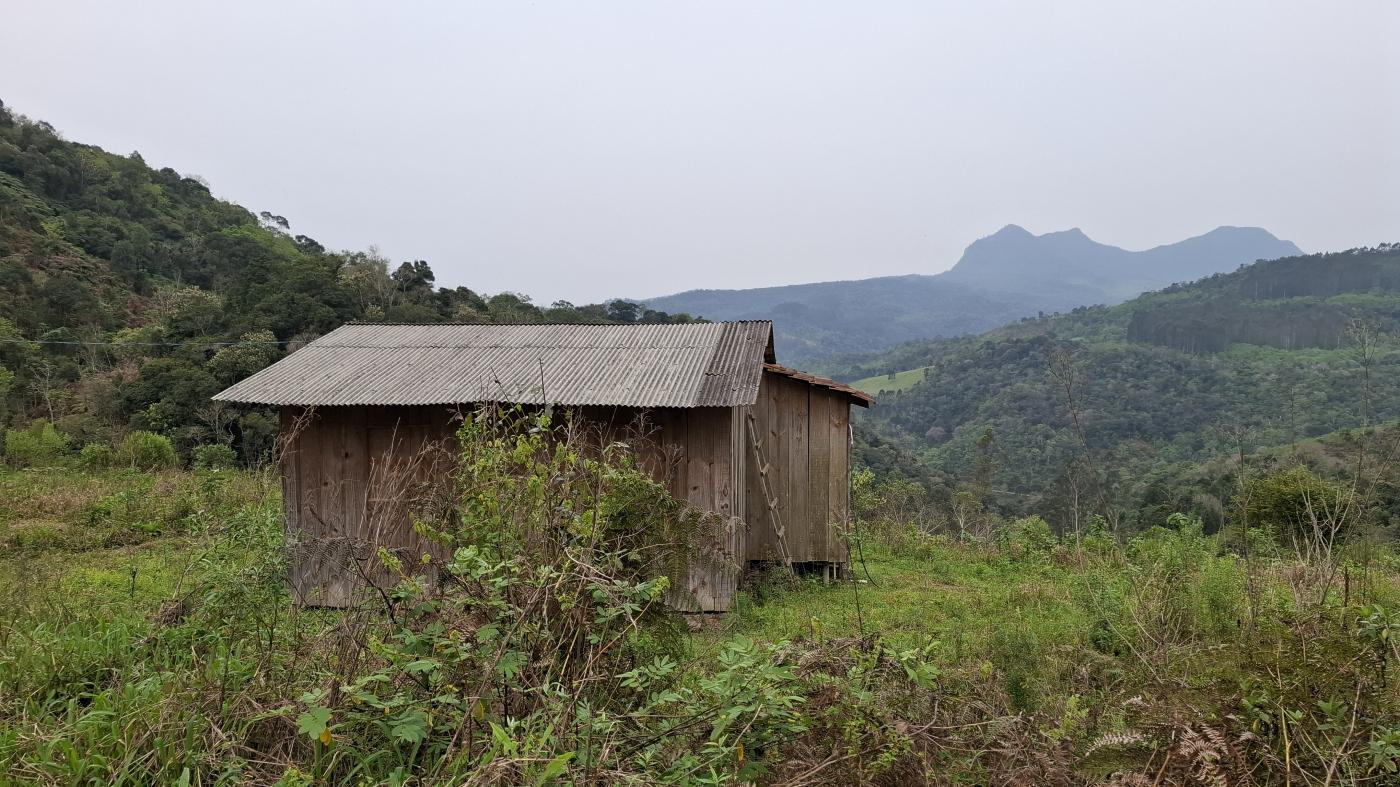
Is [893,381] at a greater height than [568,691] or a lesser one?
lesser

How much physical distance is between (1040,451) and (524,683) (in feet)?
125

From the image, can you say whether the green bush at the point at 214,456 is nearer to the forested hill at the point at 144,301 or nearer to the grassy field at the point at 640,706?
the forested hill at the point at 144,301

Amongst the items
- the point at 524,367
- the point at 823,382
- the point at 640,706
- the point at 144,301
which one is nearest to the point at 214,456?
the point at 524,367

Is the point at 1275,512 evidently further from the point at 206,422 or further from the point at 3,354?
the point at 3,354

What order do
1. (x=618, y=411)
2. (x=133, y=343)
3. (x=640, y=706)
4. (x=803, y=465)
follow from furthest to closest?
(x=133, y=343), (x=803, y=465), (x=618, y=411), (x=640, y=706)

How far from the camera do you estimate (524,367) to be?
836 centimetres

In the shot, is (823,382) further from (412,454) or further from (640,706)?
(640,706)

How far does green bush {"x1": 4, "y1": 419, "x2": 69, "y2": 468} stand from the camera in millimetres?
16531

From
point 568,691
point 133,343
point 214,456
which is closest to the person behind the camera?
point 568,691

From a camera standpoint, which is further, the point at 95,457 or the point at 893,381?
the point at 893,381

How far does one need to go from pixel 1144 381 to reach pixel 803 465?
4542cm

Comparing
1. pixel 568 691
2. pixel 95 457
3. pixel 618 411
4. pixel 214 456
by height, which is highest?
pixel 618 411

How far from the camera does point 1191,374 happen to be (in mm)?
47125

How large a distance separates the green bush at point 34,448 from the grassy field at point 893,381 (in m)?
57.8
